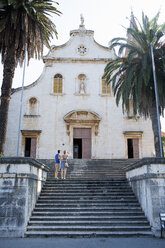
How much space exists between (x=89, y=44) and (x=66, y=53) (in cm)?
243

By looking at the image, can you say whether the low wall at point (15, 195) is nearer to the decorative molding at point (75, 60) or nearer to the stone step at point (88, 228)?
the stone step at point (88, 228)

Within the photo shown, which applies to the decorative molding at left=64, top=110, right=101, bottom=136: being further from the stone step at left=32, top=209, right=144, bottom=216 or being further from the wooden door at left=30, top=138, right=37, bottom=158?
the stone step at left=32, top=209, right=144, bottom=216

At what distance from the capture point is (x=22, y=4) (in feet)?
41.3

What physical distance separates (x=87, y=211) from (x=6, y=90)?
775 centimetres

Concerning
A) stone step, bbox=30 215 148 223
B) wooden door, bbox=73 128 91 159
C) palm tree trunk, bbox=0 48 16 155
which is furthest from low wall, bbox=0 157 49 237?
wooden door, bbox=73 128 91 159

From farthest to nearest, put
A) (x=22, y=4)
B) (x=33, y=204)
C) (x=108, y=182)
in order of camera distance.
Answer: (x=22, y=4)
(x=108, y=182)
(x=33, y=204)

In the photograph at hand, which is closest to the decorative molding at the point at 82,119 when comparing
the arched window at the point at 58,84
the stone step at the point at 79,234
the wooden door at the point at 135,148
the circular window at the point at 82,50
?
the arched window at the point at 58,84

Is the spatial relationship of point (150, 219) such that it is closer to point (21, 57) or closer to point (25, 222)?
point (25, 222)

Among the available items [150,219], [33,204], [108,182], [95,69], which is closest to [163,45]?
[95,69]

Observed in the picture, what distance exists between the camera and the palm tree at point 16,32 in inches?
485

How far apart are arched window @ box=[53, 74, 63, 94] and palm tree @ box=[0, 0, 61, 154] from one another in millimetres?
6882

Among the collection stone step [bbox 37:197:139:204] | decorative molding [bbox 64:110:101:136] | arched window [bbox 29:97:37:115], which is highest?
arched window [bbox 29:97:37:115]

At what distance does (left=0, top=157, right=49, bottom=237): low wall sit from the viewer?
7203 millimetres

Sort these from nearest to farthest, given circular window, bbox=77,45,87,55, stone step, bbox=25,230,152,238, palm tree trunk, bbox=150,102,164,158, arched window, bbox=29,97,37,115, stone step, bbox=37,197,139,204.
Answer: stone step, bbox=25,230,152,238, stone step, bbox=37,197,139,204, palm tree trunk, bbox=150,102,164,158, arched window, bbox=29,97,37,115, circular window, bbox=77,45,87,55
